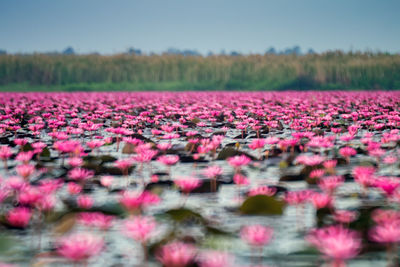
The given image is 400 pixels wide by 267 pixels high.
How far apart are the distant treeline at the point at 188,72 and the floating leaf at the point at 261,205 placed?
54.9ft

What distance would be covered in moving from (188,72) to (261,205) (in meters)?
17.2

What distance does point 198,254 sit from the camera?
1.34 m

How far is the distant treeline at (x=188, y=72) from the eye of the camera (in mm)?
17922

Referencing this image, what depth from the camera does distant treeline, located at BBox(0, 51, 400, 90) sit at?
17.9 m

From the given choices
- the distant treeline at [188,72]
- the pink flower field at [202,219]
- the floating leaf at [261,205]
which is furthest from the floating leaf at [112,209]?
the distant treeline at [188,72]

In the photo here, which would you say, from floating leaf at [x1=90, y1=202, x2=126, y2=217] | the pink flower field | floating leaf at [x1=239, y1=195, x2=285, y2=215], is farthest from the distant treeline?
floating leaf at [x1=90, y1=202, x2=126, y2=217]

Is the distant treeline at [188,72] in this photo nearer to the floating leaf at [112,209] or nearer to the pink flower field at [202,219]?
the pink flower field at [202,219]

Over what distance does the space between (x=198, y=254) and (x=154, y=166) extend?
1.67m

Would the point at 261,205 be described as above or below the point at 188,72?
below

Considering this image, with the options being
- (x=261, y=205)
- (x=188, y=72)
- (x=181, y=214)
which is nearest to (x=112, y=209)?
(x=181, y=214)

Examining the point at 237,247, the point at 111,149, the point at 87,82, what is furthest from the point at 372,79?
the point at 237,247

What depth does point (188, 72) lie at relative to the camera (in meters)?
18.6

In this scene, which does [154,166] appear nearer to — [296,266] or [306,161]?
[306,161]

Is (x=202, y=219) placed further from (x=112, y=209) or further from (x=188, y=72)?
(x=188, y=72)
